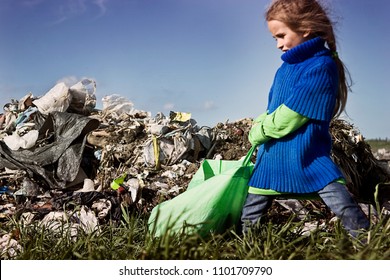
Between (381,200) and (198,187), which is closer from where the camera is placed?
(198,187)

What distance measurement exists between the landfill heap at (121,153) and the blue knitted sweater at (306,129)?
1.56 m

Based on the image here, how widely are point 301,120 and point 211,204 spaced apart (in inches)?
24.4

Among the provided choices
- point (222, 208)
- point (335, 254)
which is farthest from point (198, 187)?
point (335, 254)

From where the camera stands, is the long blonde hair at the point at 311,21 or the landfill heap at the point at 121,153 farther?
the landfill heap at the point at 121,153

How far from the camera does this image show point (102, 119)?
5781 millimetres

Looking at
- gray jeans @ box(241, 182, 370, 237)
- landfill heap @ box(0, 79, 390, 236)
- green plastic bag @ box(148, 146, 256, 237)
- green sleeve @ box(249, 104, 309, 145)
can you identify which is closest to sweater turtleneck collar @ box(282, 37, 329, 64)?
green sleeve @ box(249, 104, 309, 145)

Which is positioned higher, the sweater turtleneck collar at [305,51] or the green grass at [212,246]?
the sweater turtleneck collar at [305,51]

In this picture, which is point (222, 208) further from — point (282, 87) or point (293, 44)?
point (293, 44)

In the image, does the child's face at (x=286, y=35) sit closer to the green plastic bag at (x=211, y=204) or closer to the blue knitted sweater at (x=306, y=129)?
the blue knitted sweater at (x=306, y=129)

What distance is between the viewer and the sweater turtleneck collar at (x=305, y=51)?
2750 millimetres

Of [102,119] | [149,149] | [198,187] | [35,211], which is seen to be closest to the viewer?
[198,187]

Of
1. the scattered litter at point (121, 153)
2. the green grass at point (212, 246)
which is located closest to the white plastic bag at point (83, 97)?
the scattered litter at point (121, 153)

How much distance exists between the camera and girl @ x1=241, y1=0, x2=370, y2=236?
2672mm
